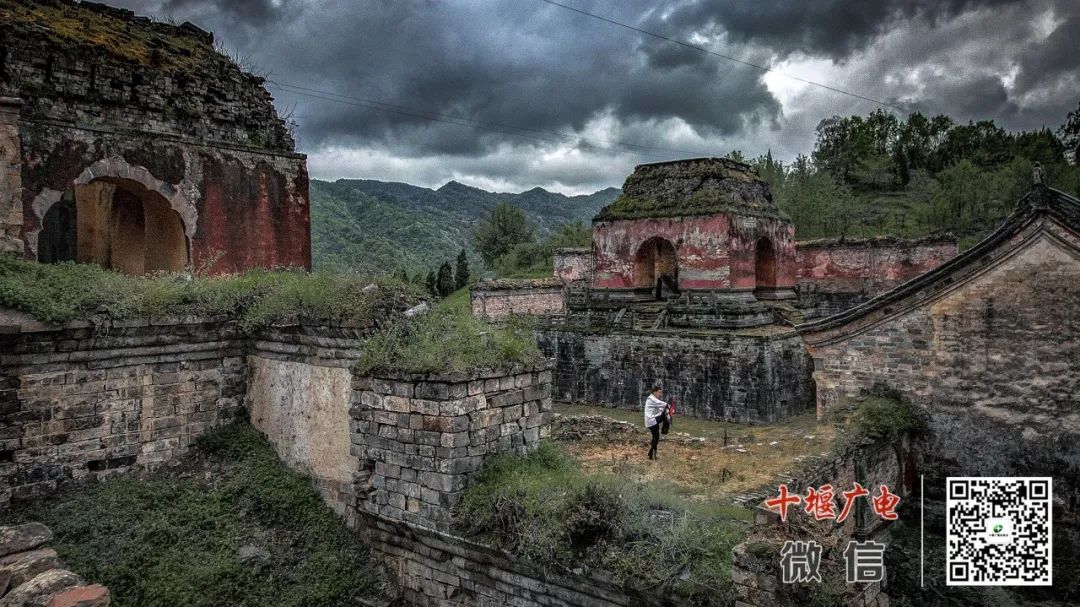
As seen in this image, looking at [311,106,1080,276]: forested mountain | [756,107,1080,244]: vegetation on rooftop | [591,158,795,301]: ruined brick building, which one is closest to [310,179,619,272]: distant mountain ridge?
[311,106,1080,276]: forested mountain

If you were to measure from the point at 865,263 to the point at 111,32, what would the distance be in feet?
70.7

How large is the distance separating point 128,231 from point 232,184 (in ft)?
12.2

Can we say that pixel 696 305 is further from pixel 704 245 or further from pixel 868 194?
pixel 868 194

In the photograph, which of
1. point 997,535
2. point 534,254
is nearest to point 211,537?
point 997,535

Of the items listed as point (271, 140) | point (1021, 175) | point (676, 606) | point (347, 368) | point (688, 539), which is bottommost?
point (676, 606)

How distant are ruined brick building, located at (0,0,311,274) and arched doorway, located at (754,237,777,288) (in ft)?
40.8

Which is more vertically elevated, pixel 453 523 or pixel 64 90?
pixel 64 90

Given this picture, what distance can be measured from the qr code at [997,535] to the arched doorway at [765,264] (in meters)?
10.4

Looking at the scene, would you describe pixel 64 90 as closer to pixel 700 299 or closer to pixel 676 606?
pixel 676 606

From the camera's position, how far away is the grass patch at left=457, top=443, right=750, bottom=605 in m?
4.88

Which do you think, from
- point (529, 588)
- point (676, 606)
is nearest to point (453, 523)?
point (529, 588)

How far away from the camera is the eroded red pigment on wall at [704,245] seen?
16.6 m

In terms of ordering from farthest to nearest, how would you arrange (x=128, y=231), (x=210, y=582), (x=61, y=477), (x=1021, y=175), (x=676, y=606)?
(x=1021, y=175), (x=128, y=231), (x=61, y=477), (x=210, y=582), (x=676, y=606)

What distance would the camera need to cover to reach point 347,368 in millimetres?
7133
